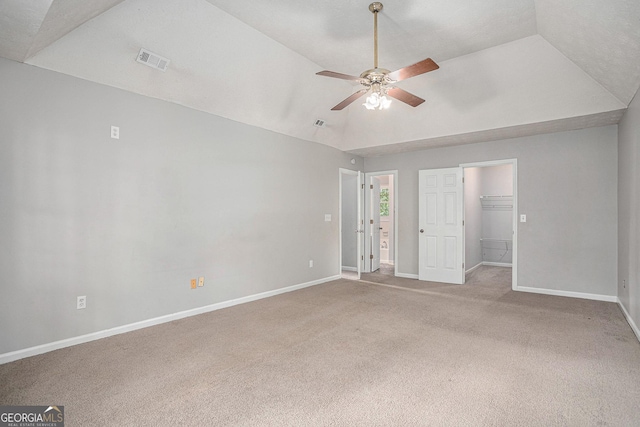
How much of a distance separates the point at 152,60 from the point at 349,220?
507cm

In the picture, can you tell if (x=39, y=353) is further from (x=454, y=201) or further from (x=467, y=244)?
(x=467, y=244)

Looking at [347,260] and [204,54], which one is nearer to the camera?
[204,54]

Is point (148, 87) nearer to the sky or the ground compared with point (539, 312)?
nearer to the sky

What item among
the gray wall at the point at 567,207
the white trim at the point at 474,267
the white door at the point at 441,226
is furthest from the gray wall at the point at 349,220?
the gray wall at the point at 567,207

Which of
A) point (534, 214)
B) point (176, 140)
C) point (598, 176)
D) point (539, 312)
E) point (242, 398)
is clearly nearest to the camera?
point (242, 398)

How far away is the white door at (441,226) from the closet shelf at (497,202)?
281 cm

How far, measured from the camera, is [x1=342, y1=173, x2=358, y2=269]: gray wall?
7297 mm

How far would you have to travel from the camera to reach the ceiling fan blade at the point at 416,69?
8.50 feet

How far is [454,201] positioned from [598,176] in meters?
2.04

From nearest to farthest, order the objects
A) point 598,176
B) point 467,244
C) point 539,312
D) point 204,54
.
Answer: point 204,54 < point 539,312 < point 598,176 < point 467,244

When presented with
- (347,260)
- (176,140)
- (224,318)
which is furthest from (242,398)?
(347,260)

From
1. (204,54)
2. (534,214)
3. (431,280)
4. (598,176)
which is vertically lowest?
(431,280)

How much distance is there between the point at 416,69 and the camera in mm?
2736

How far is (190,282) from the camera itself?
4.02 meters
